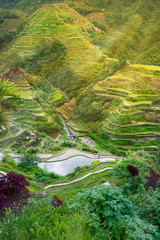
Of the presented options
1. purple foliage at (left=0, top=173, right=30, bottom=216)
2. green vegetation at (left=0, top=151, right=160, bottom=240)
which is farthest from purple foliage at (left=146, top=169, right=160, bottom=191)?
purple foliage at (left=0, top=173, right=30, bottom=216)

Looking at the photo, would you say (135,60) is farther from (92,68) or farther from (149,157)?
(149,157)

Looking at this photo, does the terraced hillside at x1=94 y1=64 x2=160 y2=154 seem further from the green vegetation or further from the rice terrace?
the green vegetation

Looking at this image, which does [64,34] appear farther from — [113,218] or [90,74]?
[113,218]

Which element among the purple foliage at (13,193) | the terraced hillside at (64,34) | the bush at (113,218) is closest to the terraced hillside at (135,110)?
the terraced hillside at (64,34)

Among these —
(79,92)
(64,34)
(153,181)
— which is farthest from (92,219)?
(64,34)

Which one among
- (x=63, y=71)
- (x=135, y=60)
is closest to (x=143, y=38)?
(x=135, y=60)

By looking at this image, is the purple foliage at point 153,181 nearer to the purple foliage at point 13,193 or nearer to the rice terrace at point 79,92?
the rice terrace at point 79,92
